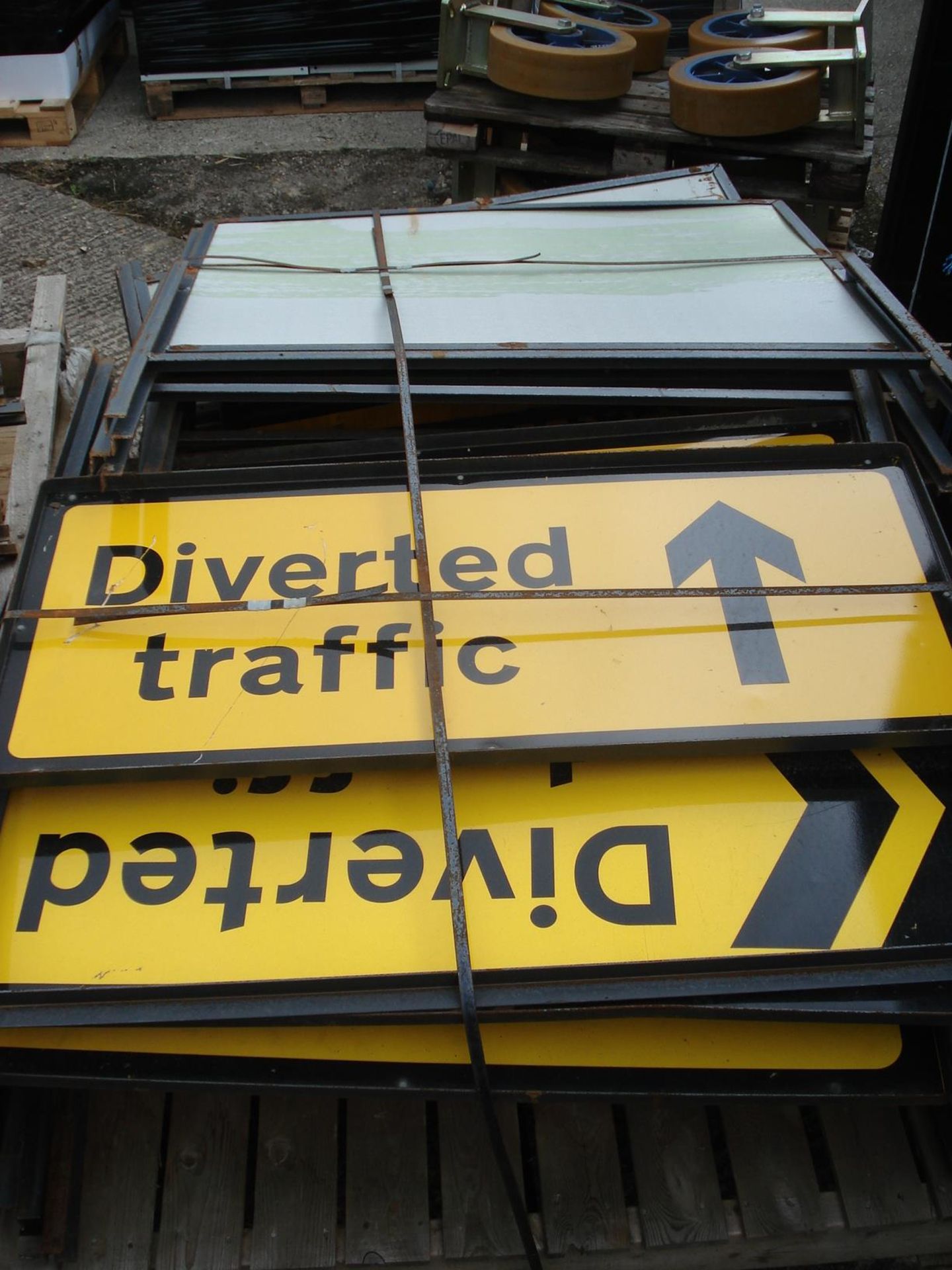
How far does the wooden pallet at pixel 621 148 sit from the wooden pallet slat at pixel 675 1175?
383 cm

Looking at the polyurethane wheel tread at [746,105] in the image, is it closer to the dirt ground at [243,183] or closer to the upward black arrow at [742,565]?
the dirt ground at [243,183]

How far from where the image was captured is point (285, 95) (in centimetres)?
708

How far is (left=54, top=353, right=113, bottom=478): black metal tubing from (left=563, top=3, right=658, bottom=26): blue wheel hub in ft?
13.0

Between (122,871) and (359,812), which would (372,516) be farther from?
(122,871)

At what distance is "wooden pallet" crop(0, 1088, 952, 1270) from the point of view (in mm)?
1910

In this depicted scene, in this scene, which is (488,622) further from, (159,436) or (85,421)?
(85,421)

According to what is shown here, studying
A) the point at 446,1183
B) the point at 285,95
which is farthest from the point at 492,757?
the point at 285,95

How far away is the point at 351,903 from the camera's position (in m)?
1.70

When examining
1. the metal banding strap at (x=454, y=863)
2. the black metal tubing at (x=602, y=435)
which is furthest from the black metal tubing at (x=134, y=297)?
the metal banding strap at (x=454, y=863)

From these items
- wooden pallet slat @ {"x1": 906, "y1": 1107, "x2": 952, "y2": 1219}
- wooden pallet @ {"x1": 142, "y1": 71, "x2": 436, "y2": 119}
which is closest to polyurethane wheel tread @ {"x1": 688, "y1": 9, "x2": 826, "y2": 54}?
wooden pallet @ {"x1": 142, "y1": 71, "x2": 436, "y2": 119}

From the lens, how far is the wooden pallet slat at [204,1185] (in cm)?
191

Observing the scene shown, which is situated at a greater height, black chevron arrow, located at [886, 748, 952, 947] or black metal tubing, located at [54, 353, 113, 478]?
black metal tubing, located at [54, 353, 113, 478]

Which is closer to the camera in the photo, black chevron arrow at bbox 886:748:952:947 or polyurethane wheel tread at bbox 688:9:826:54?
black chevron arrow at bbox 886:748:952:947

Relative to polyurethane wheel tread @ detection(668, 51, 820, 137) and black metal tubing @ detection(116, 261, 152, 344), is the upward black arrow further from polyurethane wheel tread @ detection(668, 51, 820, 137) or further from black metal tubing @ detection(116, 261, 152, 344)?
polyurethane wheel tread @ detection(668, 51, 820, 137)
